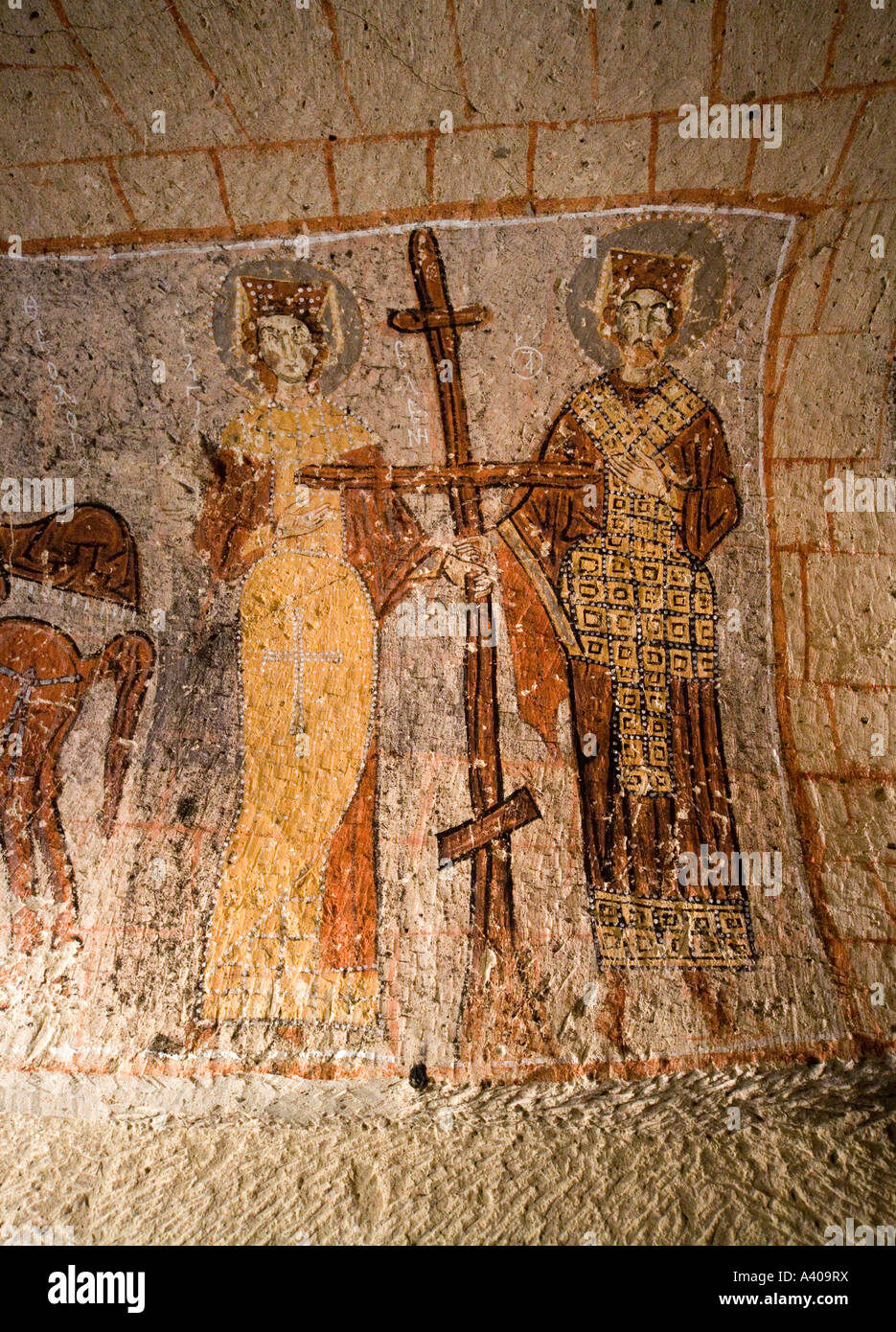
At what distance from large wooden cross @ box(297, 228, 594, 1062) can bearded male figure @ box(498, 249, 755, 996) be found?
110mm

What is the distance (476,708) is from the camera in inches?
112

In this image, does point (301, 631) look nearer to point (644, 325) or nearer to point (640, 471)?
point (640, 471)

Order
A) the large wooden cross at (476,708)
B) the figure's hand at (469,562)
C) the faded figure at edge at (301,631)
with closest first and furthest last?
the large wooden cross at (476,708), the faded figure at edge at (301,631), the figure's hand at (469,562)

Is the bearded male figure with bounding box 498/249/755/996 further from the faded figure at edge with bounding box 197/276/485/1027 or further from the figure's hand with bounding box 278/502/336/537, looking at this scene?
the figure's hand with bounding box 278/502/336/537

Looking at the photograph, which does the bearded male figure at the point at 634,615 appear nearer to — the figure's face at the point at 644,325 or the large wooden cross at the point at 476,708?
the figure's face at the point at 644,325

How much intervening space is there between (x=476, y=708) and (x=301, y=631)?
623 millimetres

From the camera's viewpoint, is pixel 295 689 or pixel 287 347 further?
pixel 295 689

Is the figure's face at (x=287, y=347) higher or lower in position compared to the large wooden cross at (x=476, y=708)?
higher

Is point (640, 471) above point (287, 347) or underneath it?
underneath

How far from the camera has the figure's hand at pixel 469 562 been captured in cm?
286

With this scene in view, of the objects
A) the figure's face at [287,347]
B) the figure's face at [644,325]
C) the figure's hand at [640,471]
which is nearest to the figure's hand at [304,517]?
the figure's face at [287,347]

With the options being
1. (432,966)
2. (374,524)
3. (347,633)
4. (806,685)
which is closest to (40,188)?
(374,524)

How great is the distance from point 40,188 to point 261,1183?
2.75 metres

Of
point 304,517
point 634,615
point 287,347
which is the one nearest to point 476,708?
point 634,615
